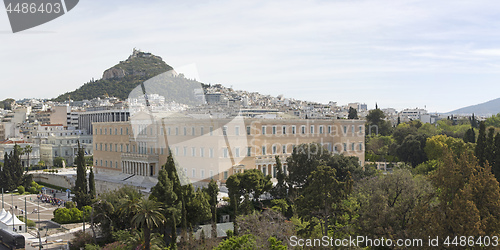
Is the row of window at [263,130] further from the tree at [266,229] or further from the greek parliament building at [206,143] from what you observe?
the tree at [266,229]

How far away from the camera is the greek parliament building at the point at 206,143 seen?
126 feet

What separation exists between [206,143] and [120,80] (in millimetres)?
111461

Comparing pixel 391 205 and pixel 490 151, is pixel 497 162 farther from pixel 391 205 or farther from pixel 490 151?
pixel 391 205

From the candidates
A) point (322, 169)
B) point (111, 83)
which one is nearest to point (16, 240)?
point (322, 169)

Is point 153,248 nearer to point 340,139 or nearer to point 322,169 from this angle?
point 322,169

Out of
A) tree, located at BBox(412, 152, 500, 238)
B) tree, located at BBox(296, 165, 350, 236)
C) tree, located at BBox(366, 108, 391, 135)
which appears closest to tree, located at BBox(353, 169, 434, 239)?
tree, located at BBox(412, 152, 500, 238)

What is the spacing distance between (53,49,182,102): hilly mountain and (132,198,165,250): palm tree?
114m

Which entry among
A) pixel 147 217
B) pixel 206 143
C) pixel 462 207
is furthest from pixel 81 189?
pixel 462 207

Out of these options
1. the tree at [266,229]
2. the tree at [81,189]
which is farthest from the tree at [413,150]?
the tree at [81,189]

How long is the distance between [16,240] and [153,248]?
7.40 metres

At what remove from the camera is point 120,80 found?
14412 centimetres

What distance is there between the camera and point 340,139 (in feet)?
151

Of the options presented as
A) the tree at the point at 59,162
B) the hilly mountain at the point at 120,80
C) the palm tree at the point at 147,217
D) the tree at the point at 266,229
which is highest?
the hilly mountain at the point at 120,80

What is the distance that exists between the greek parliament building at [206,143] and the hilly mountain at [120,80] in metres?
86.9
